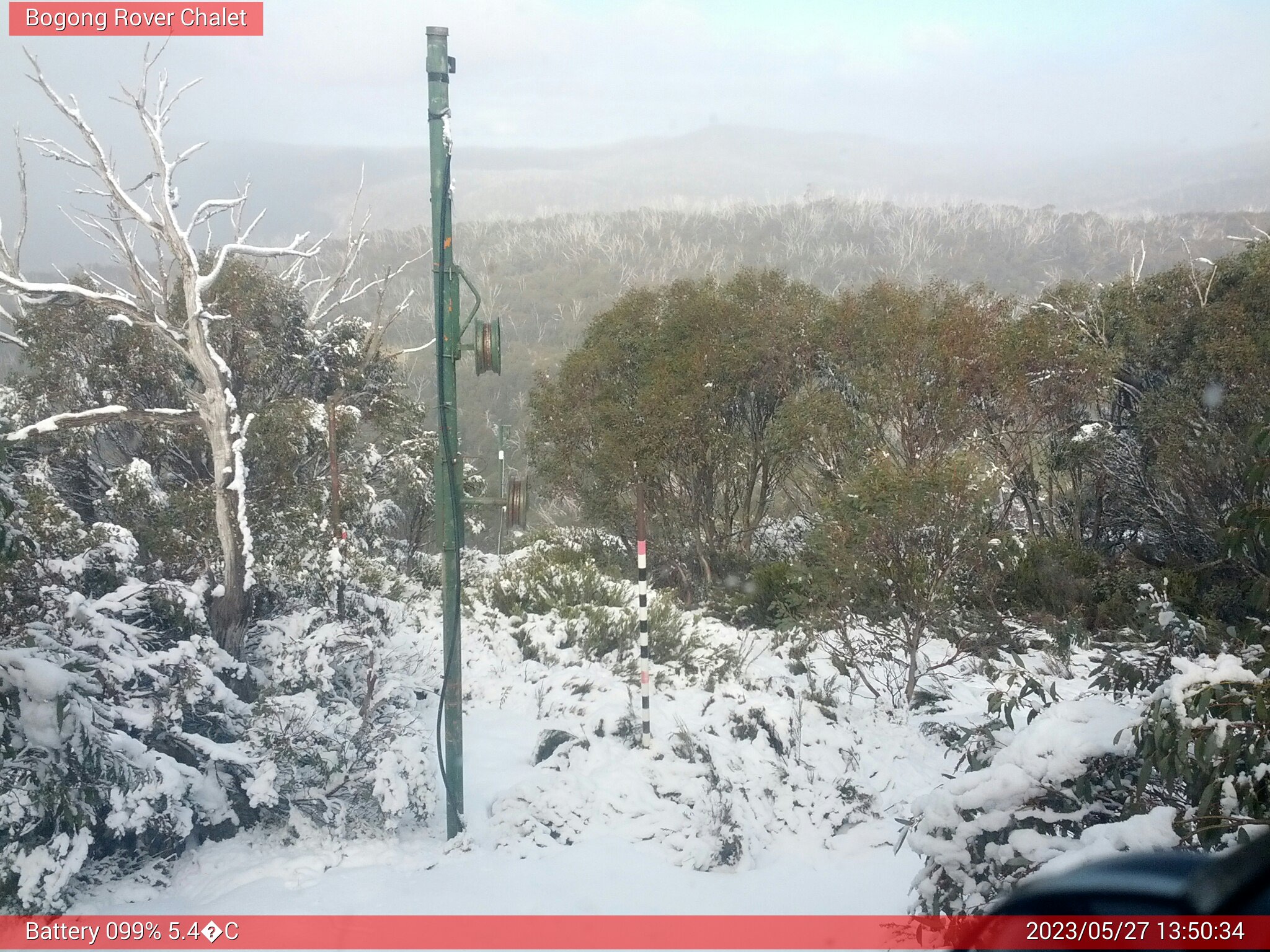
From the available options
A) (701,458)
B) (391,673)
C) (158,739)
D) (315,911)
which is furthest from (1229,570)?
(158,739)

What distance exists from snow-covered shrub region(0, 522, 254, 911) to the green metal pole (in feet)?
4.09

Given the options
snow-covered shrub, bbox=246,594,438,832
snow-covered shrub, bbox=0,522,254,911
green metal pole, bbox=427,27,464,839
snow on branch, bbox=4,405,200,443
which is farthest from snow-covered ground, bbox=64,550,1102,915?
snow on branch, bbox=4,405,200,443

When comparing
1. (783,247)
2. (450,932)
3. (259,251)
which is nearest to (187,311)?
(259,251)

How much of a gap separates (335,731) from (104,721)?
4.70ft

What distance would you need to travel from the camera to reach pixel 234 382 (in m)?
9.20

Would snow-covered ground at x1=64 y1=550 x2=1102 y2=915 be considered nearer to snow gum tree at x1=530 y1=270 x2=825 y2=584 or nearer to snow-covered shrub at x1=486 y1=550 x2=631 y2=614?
snow-covered shrub at x1=486 y1=550 x2=631 y2=614

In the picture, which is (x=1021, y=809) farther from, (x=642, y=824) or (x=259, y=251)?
(x=259, y=251)

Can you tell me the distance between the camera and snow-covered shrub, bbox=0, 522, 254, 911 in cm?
437

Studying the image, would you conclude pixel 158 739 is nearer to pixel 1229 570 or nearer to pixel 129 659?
pixel 129 659

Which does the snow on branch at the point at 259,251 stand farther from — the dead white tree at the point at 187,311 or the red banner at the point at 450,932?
the red banner at the point at 450,932

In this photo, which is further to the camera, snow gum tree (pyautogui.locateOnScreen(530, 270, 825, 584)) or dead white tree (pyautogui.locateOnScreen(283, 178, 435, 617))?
snow gum tree (pyautogui.locateOnScreen(530, 270, 825, 584))

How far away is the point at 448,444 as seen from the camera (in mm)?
5406

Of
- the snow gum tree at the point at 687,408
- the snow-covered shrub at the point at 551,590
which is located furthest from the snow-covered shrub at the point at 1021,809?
the snow gum tree at the point at 687,408

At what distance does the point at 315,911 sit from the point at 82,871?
135 cm
